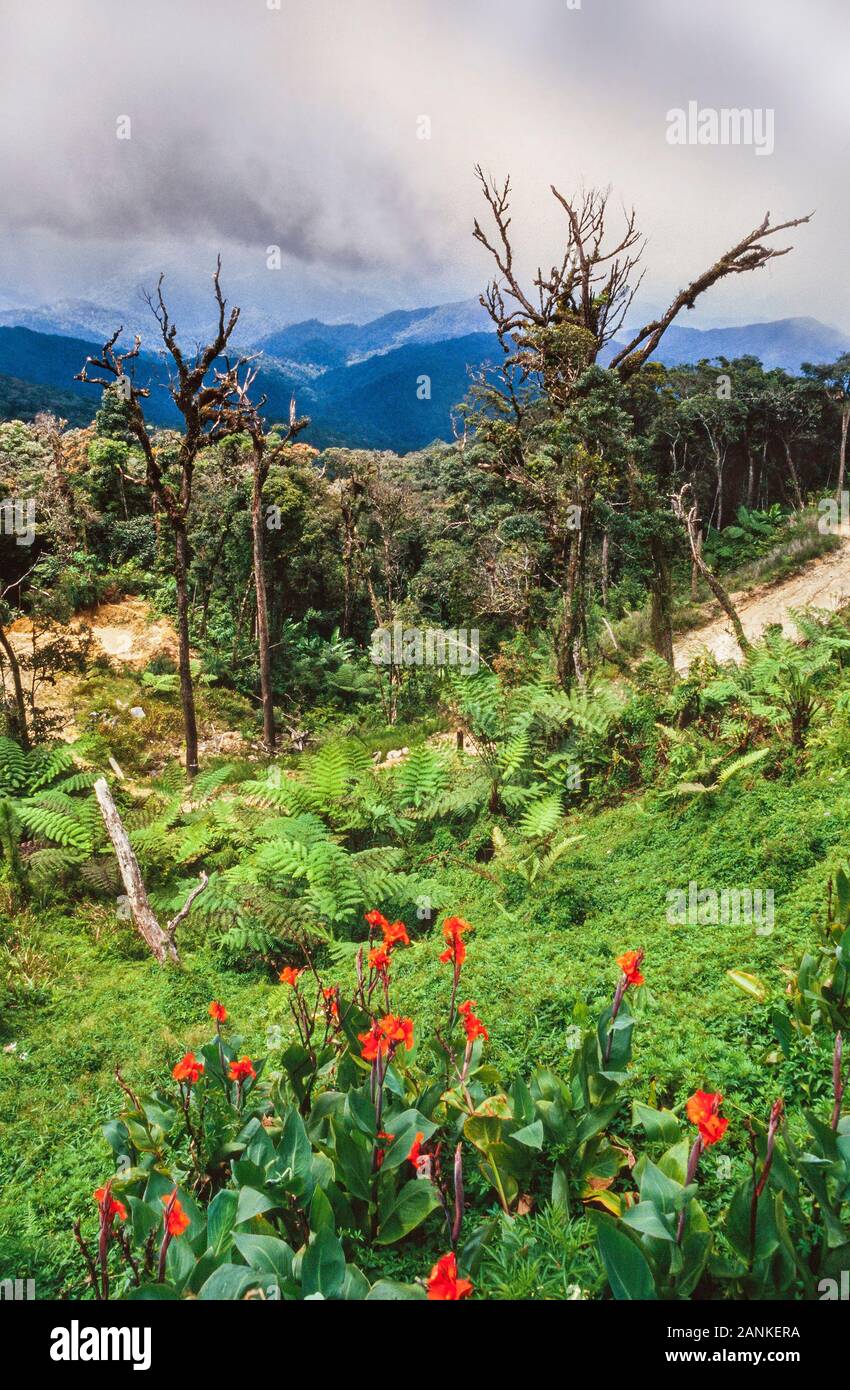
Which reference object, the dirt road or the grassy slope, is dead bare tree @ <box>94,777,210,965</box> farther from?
the dirt road

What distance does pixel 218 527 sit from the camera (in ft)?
68.4

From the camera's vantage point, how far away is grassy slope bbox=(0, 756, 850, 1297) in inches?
103

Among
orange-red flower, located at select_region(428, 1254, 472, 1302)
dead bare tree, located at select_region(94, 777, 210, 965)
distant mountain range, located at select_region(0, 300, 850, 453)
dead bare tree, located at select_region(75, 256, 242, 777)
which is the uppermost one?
distant mountain range, located at select_region(0, 300, 850, 453)

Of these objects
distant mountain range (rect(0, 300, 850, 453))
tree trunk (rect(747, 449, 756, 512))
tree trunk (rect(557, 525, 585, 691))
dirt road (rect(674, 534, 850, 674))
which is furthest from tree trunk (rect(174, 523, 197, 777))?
distant mountain range (rect(0, 300, 850, 453))

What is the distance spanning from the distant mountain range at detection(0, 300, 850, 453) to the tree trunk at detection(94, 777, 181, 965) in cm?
5006

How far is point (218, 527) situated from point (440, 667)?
7953 mm

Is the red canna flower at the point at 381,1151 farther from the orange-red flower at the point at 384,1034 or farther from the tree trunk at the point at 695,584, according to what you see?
the tree trunk at the point at 695,584

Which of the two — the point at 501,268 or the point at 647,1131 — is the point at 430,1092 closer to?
the point at 647,1131

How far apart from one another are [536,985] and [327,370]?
183 m

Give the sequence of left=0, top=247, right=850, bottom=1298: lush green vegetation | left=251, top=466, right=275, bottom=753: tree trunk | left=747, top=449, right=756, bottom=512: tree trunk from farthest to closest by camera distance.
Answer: left=747, top=449, right=756, bottom=512: tree trunk
left=251, top=466, right=275, bottom=753: tree trunk
left=0, top=247, right=850, bottom=1298: lush green vegetation

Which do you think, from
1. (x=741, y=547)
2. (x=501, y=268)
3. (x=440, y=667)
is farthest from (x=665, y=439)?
(x=501, y=268)

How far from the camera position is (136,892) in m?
5.90

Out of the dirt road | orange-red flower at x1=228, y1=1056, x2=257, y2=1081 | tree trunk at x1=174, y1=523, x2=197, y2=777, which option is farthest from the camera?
the dirt road

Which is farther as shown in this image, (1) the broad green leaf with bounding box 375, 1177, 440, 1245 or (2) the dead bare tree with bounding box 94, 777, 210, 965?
(2) the dead bare tree with bounding box 94, 777, 210, 965
